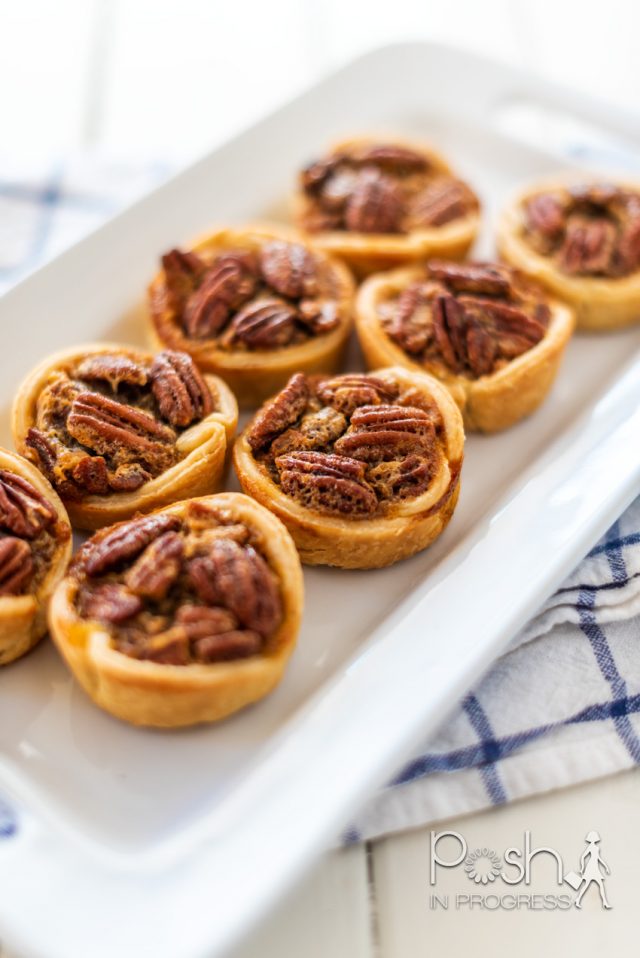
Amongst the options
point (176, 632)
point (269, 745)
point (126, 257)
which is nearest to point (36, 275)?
point (126, 257)

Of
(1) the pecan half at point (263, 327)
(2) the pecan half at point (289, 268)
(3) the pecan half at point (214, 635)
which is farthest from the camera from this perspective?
(2) the pecan half at point (289, 268)

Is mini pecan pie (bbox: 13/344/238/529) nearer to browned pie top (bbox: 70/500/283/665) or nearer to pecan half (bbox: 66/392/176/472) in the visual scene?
pecan half (bbox: 66/392/176/472)

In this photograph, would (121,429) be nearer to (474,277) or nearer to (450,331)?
(450,331)

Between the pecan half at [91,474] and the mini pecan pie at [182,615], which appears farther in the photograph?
the pecan half at [91,474]

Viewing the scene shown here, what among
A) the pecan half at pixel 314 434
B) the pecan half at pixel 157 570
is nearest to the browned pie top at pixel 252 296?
the pecan half at pixel 314 434

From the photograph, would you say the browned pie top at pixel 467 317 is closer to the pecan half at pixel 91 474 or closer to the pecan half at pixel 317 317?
the pecan half at pixel 317 317

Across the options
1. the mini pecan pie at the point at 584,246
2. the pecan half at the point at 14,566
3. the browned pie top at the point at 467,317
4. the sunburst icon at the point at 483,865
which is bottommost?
the sunburst icon at the point at 483,865

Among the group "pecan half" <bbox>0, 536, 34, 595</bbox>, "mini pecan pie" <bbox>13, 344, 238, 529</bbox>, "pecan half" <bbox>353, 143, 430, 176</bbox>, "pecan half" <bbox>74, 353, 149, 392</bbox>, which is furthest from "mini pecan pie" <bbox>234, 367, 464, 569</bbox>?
"pecan half" <bbox>353, 143, 430, 176</bbox>
